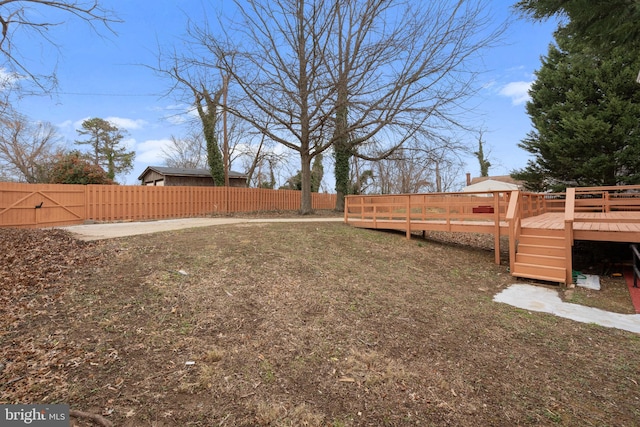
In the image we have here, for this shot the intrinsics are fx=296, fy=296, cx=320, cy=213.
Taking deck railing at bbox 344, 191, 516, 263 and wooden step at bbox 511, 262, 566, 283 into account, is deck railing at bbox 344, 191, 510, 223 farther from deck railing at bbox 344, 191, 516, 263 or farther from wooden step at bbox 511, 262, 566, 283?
wooden step at bbox 511, 262, 566, 283

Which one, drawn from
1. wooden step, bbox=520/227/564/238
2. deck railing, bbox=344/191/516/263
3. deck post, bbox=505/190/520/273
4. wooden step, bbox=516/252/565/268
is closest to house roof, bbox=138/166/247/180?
deck railing, bbox=344/191/516/263

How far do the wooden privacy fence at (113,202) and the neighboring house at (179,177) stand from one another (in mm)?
4850

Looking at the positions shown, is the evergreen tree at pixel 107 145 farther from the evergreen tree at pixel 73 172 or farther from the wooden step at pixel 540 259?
the wooden step at pixel 540 259

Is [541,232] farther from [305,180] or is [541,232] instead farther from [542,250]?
[305,180]

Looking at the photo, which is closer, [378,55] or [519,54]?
[519,54]

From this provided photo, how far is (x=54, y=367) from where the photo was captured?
2.52 meters

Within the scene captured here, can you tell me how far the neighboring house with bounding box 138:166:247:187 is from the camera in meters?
20.5

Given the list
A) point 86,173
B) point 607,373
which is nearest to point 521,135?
point 607,373

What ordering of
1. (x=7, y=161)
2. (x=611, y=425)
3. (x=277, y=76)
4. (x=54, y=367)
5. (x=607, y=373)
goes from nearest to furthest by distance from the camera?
(x=611, y=425)
(x=54, y=367)
(x=607, y=373)
(x=277, y=76)
(x=7, y=161)

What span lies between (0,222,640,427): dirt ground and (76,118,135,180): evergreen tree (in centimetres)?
2833

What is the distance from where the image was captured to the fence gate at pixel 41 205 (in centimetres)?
950

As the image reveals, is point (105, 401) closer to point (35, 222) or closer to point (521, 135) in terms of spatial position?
point (35, 222)

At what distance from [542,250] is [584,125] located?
7.64 metres

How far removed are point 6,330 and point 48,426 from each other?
163 centimetres
